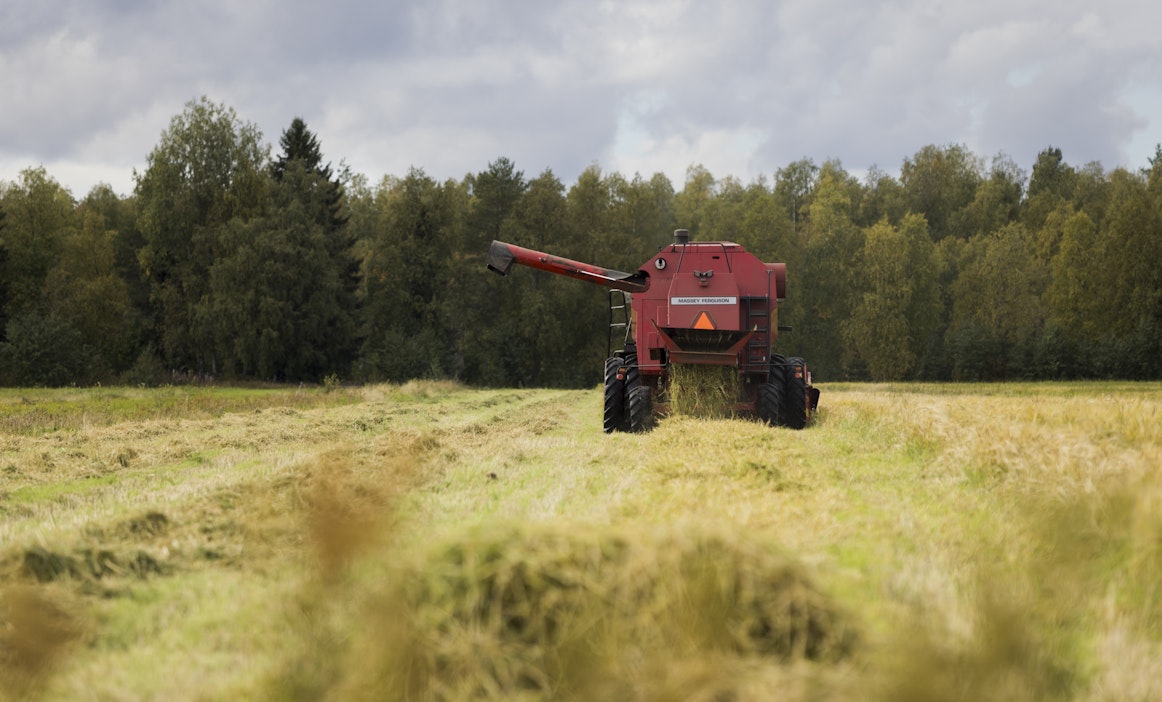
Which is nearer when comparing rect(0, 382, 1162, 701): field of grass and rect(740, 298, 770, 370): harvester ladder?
rect(0, 382, 1162, 701): field of grass

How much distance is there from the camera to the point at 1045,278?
173 feet

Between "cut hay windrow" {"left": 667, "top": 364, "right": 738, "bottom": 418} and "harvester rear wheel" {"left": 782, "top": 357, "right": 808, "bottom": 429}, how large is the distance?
860mm

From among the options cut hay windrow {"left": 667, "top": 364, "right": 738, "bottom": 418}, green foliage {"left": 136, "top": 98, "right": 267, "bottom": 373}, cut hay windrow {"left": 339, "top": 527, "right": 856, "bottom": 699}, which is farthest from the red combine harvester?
green foliage {"left": 136, "top": 98, "right": 267, "bottom": 373}

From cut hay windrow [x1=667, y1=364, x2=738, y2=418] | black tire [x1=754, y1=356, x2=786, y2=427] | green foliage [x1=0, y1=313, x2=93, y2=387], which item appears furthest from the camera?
green foliage [x1=0, y1=313, x2=93, y2=387]

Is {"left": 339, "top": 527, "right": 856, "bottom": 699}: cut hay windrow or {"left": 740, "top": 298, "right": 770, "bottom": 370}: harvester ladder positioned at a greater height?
{"left": 740, "top": 298, "right": 770, "bottom": 370}: harvester ladder

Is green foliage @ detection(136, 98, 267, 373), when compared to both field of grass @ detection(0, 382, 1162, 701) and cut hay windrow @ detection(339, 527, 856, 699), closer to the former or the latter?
field of grass @ detection(0, 382, 1162, 701)

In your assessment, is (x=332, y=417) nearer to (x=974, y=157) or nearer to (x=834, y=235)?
(x=834, y=235)

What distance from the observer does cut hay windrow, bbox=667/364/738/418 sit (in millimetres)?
13211

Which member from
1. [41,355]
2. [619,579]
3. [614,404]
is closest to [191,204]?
[41,355]

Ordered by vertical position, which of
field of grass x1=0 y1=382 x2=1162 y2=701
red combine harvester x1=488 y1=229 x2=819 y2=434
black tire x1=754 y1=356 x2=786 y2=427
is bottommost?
field of grass x1=0 y1=382 x2=1162 y2=701

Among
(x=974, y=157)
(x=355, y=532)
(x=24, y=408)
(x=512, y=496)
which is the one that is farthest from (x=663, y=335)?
(x=974, y=157)

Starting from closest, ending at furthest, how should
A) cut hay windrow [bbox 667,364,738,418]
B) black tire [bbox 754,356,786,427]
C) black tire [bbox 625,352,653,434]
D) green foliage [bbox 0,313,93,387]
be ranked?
black tire [bbox 625,352,653,434] → black tire [bbox 754,356,786,427] → cut hay windrow [bbox 667,364,738,418] → green foliage [bbox 0,313,93,387]

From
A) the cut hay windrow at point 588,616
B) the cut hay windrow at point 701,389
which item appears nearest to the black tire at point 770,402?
the cut hay windrow at point 701,389

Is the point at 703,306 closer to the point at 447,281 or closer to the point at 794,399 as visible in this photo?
the point at 794,399
